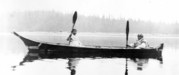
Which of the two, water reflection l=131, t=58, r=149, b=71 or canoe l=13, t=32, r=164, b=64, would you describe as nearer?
water reflection l=131, t=58, r=149, b=71

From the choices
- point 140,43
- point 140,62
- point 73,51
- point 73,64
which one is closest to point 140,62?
point 140,62

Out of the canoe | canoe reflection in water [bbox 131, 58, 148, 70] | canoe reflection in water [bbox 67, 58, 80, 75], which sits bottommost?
canoe reflection in water [bbox 131, 58, 148, 70]

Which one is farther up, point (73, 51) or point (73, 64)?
point (73, 51)

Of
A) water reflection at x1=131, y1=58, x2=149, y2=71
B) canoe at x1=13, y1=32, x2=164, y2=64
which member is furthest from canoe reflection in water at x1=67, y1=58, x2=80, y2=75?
water reflection at x1=131, y1=58, x2=149, y2=71

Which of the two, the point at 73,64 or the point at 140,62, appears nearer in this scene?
the point at 73,64

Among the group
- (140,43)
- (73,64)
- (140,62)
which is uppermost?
(140,43)

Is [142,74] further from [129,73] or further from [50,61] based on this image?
[50,61]

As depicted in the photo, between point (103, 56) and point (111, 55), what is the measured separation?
24 centimetres

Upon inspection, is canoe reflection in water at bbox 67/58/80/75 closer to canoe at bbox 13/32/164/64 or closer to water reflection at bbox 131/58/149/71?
canoe at bbox 13/32/164/64

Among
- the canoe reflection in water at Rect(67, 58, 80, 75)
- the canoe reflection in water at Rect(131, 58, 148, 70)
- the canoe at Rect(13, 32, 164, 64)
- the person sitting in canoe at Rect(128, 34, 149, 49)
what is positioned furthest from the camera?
the person sitting in canoe at Rect(128, 34, 149, 49)

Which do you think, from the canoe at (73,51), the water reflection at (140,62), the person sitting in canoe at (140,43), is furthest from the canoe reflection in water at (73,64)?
the person sitting in canoe at (140,43)

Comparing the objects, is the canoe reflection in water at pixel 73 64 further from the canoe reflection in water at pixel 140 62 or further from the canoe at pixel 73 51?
the canoe reflection in water at pixel 140 62

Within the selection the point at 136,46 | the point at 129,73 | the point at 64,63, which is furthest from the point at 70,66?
the point at 136,46

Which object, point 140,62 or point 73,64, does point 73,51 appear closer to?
point 73,64
